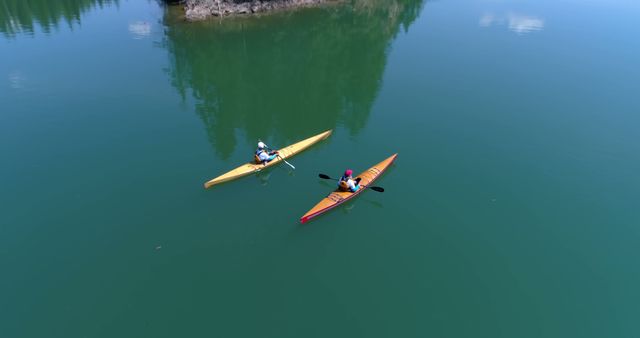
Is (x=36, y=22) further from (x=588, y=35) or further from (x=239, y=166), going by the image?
(x=588, y=35)

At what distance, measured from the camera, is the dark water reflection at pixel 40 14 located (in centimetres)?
4428

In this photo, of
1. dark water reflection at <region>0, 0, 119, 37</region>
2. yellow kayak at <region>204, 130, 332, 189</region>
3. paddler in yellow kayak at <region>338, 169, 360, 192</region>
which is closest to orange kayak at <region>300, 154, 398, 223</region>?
paddler in yellow kayak at <region>338, 169, 360, 192</region>

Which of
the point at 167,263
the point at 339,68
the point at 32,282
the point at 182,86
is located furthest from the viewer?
the point at 339,68

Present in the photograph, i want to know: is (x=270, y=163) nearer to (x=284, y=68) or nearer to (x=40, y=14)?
(x=284, y=68)

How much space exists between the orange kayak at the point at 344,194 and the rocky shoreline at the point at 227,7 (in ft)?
106

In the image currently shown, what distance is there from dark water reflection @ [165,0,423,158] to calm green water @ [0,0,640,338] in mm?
246

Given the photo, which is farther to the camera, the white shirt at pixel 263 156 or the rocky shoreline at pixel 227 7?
the rocky shoreline at pixel 227 7

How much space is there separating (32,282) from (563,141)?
93.1 feet

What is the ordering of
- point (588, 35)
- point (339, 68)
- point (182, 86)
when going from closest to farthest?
point (182, 86) → point (339, 68) → point (588, 35)

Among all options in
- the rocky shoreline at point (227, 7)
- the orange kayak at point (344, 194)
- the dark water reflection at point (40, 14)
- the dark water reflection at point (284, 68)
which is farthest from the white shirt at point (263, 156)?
the dark water reflection at point (40, 14)

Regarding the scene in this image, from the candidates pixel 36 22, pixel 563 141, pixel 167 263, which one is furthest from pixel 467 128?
pixel 36 22

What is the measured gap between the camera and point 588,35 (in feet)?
141

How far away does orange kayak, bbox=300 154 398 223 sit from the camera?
701 inches

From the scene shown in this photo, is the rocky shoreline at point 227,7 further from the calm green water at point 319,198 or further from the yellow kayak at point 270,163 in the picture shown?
the yellow kayak at point 270,163
